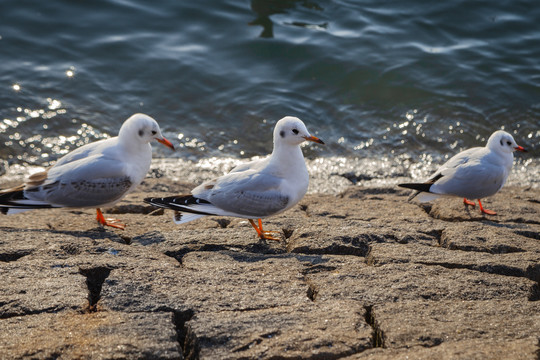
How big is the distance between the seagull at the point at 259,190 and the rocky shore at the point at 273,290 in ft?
0.51

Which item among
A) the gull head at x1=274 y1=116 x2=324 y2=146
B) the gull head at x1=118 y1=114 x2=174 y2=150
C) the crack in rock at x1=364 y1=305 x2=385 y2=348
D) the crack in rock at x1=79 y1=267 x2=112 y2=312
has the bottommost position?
the crack in rock at x1=79 y1=267 x2=112 y2=312

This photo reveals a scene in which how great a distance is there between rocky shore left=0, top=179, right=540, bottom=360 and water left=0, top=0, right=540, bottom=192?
2852mm

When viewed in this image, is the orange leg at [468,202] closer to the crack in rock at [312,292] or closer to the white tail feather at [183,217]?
the white tail feather at [183,217]

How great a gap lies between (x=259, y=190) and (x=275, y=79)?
585 centimetres

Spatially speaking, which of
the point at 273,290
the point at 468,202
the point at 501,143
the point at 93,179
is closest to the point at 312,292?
the point at 273,290

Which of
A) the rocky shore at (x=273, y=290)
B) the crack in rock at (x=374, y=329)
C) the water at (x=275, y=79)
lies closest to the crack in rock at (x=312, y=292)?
the rocky shore at (x=273, y=290)

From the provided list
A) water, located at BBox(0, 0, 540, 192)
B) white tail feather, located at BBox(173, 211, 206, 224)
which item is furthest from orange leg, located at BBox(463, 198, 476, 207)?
white tail feather, located at BBox(173, 211, 206, 224)

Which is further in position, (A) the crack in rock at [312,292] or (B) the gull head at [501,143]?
(B) the gull head at [501,143]

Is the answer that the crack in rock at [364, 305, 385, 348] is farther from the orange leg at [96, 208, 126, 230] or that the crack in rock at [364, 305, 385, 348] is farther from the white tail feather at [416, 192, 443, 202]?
the white tail feather at [416, 192, 443, 202]

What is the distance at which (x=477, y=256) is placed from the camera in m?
4.12

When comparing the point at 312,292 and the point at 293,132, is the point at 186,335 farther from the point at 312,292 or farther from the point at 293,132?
the point at 293,132

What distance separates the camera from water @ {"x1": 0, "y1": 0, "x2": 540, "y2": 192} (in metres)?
8.52

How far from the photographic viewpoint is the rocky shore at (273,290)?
9.87 feet

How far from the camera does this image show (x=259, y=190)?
491cm
